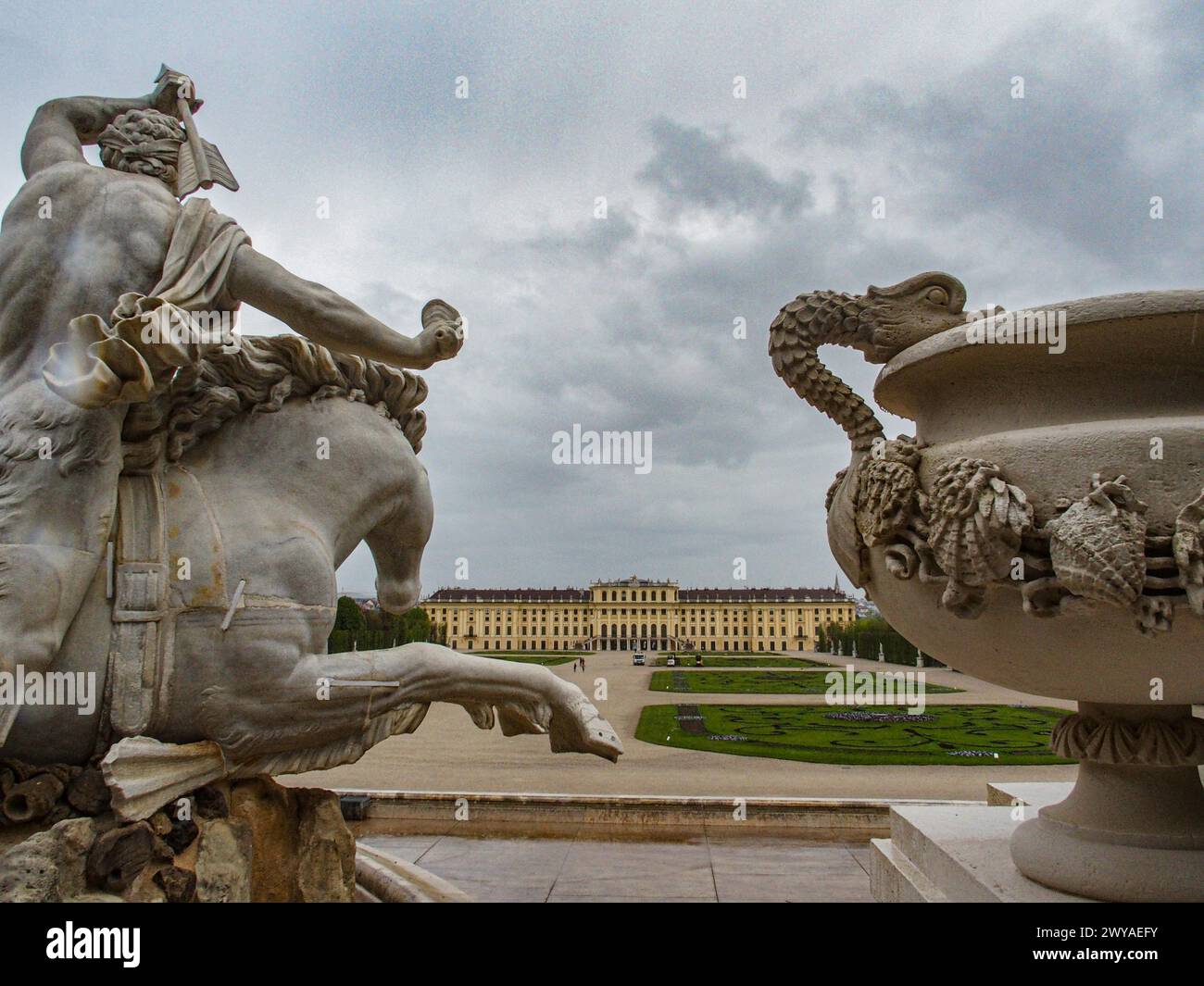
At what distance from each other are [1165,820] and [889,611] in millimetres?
1196

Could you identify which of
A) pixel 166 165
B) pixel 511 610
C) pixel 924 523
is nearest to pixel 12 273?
pixel 166 165

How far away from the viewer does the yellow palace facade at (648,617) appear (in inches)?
3605

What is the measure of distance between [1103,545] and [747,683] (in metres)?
29.6

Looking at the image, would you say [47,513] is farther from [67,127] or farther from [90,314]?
[67,127]

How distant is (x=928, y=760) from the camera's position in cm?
1173

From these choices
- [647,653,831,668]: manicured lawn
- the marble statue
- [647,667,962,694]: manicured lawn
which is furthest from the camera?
[647,653,831,668]: manicured lawn

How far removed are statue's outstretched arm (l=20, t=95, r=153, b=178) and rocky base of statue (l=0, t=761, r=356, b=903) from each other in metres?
2.20

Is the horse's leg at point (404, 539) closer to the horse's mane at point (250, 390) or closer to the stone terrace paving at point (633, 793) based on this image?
the horse's mane at point (250, 390)

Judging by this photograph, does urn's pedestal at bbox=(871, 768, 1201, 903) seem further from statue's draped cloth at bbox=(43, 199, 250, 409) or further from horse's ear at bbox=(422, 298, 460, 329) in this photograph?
statue's draped cloth at bbox=(43, 199, 250, 409)

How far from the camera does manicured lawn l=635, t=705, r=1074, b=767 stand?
12312mm

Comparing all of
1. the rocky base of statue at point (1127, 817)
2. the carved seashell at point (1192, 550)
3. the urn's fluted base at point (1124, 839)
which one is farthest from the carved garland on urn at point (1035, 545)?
the urn's fluted base at point (1124, 839)

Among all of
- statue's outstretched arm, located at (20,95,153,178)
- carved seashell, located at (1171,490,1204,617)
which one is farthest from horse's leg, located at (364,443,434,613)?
carved seashell, located at (1171,490,1204,617)

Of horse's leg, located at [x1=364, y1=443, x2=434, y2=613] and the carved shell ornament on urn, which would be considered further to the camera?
horse's leg, located at [x1=364, y1=443, x2=434, y2=613]

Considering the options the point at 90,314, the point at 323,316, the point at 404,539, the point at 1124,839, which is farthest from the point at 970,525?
the point at 90,314
